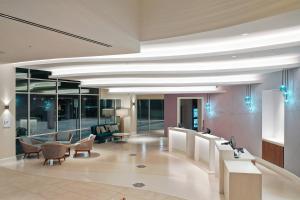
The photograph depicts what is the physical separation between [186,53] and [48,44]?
315 centimetres

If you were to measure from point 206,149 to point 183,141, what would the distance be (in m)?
2.23

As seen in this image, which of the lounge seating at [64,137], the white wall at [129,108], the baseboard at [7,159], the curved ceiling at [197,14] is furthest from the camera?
the white wall at [129,108]

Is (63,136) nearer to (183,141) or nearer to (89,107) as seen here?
(89,107)

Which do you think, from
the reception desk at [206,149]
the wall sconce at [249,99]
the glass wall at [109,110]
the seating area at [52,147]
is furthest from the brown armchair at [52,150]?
the wall sconce at [249,99]

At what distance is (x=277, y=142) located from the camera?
27.9 ft

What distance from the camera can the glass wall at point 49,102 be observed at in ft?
33.8

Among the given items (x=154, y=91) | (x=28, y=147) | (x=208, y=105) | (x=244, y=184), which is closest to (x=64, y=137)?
(x=28, y=147)

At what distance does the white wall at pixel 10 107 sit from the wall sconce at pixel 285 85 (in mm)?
9984

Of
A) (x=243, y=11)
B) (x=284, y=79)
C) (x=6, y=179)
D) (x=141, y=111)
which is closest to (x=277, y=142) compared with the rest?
(x=284, y=79)

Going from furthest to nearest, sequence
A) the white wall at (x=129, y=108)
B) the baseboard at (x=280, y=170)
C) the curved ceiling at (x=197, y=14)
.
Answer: the white wall at (x=129, y=108), the baseboard at (x=280, y=170), the curved ceiling at (x=197, y=14)

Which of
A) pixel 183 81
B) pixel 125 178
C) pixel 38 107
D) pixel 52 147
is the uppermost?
pixel 183 81

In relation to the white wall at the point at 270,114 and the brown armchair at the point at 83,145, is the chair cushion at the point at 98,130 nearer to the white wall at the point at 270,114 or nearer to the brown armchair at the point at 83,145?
the brown armchair at the point at 83,145

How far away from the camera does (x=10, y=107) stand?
31.2 ft

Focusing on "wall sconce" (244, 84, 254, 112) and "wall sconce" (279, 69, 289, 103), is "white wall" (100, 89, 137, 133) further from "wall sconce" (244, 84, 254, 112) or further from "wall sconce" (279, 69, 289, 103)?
"wall sconce" (279, 69, 289, 103)
